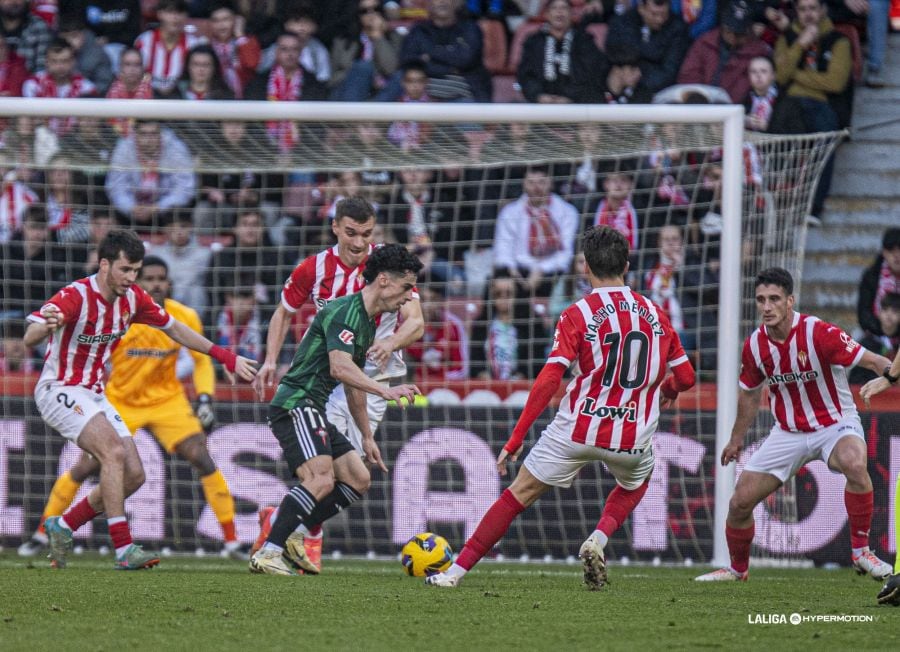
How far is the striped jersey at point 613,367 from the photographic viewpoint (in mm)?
6945

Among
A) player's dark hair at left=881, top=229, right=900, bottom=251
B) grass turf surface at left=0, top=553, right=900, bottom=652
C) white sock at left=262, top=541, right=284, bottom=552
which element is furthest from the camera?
player's dark hair at left=881, top=229, right=900, bottom=251

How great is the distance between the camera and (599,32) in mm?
14141

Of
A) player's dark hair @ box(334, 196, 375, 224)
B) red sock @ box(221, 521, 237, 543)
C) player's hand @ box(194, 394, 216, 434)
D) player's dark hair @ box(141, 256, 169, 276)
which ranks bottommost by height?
red sock @ box(221, 521, 237, 543)

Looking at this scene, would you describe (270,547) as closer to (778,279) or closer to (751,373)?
(751,373)

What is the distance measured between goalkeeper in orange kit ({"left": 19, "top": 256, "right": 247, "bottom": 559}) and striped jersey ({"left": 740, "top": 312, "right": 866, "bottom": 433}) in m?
3.99

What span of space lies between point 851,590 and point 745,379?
1386mm

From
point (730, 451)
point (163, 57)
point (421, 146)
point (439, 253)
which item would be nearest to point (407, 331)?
point (730, 451)

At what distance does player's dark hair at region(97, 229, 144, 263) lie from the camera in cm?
832

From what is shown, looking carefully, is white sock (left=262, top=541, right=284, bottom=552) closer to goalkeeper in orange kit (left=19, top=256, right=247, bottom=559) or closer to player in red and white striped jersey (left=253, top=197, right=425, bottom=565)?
player in red and white striped jersey (left=253, top=197, right=425, bottom=565)

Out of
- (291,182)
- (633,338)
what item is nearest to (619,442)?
(633,338)

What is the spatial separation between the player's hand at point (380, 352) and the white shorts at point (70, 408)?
1.81m

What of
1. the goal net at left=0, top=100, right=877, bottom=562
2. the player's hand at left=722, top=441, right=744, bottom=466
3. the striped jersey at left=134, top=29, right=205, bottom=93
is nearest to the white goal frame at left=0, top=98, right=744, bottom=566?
the goal net at left=0, top=100, right=877, bottom=562

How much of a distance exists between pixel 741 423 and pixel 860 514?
958 mm

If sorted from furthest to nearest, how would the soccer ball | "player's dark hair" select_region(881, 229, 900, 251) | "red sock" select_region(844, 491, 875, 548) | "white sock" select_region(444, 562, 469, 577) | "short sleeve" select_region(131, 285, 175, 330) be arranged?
"player's dark hair" select_region(881, 229, 900, 251) < "short sleeve" select_region(131, 285, 175, 330) < "red sock" select_region(844, 491, 875, 548) < the soccer ball < "white sock" select_region(444, 562, 469, 577)
